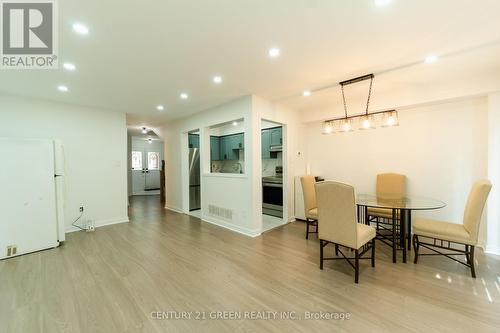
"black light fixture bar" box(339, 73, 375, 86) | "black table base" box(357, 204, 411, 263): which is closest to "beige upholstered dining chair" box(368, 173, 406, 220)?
"black table base" box(357, 204, 411, 263)

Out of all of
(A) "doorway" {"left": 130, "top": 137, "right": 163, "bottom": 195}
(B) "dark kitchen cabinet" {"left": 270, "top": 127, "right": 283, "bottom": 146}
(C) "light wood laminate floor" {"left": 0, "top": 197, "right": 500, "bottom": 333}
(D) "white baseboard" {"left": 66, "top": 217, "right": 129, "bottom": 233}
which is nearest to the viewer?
(C) "light wood laminate floor" {"left": 0, "top": 197, "right": 500, "bottom": 333}

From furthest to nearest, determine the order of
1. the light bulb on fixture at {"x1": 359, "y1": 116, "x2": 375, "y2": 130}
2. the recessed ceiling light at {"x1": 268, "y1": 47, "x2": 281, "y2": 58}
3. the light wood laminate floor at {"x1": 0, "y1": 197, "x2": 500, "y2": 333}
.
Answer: the light bulb on fixture at {"x1": 359, "y1": 116, "x2": 375, "y2": 130} → the recessed ceiling light at {"x1": 268, "y1": 47, "x2": 281, "y2": 58} → the light wood laminate floor at {"x1": 0, "y1": 197, "x2": 500, "y2": 333}

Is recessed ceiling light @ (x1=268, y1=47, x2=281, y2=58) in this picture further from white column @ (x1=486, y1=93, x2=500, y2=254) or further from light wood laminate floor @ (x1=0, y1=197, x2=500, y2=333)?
white column @ (x1=486, y1=93, x2=500, y2=254)

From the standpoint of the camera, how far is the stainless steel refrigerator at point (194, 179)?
222 inches

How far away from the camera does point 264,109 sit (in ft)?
12.9

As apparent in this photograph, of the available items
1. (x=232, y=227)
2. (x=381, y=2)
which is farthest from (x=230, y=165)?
(x=381, y=2)

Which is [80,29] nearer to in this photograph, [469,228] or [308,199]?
[308,199]

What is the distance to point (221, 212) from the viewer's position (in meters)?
4.41

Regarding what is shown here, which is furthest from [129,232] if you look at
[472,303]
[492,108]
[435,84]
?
[492,108]

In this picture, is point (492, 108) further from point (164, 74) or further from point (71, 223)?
point (71, 223)

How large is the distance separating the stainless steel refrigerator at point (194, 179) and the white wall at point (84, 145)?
1539 mm

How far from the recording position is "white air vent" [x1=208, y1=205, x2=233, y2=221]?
4227mm

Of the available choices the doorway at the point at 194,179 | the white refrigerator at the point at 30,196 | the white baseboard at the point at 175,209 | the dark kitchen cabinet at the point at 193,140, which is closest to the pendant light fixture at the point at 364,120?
the doorway at the point at 194,179

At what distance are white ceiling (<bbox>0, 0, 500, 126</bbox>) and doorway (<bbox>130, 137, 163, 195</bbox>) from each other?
18.5 feet
